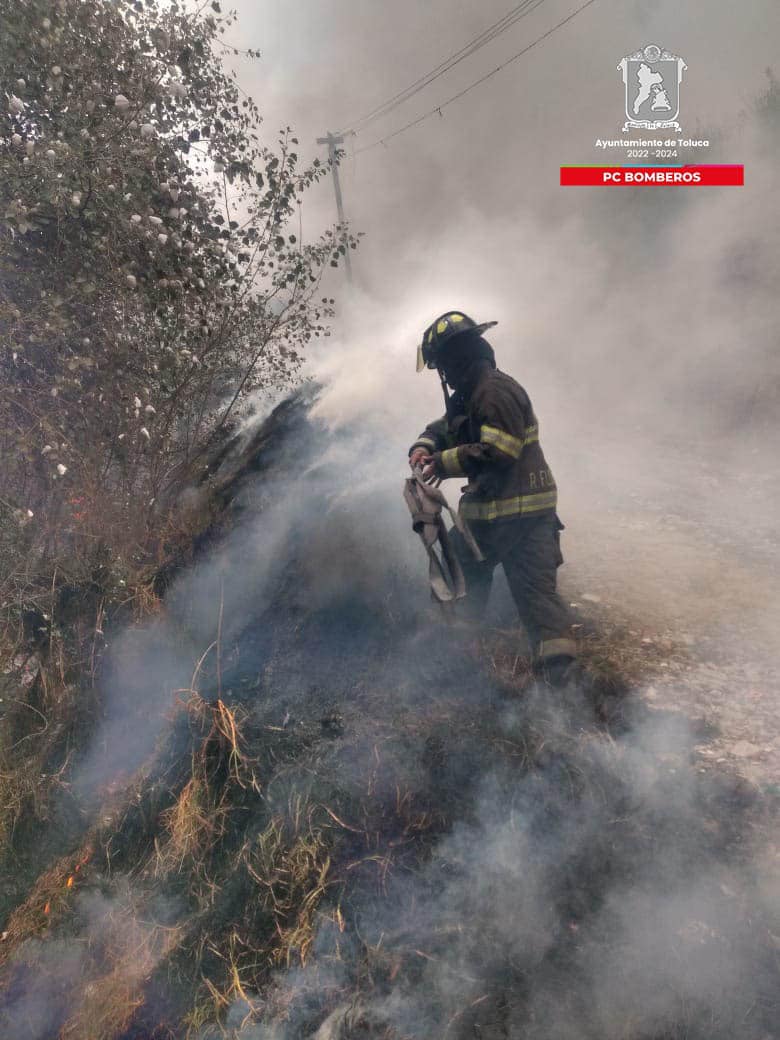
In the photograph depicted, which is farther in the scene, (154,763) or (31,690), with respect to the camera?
(31,690)

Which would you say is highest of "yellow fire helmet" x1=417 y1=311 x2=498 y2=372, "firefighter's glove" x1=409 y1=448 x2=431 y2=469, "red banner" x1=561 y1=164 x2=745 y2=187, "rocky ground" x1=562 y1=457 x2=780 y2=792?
"red banner" x1=561 y1=164 x2=745 y2=187

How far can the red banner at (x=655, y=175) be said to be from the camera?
10.9m

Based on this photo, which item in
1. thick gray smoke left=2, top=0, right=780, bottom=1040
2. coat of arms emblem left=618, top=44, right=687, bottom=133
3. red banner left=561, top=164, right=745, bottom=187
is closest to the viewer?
thick gray smoke left=2, top=0, right=780, bottom=1040

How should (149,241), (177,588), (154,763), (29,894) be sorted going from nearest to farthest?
(29,894)
(154,763)
(149,241)
(177,588)

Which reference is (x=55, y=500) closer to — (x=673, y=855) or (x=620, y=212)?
(x=673, y=855)

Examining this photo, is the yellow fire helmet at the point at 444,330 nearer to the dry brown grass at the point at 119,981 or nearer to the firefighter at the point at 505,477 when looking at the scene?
the firefighter at the point at 505,477

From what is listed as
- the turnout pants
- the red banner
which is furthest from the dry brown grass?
the red banner

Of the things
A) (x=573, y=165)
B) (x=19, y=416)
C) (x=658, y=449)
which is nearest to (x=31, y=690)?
(x=19, y=416)

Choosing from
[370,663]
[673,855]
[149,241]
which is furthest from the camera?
[149,241]

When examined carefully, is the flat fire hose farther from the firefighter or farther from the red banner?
the red banner

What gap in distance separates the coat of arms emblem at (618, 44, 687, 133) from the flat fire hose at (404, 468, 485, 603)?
14024mm

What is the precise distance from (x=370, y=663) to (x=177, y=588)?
1.80 m

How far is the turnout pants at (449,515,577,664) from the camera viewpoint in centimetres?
318

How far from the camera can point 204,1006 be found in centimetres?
230
